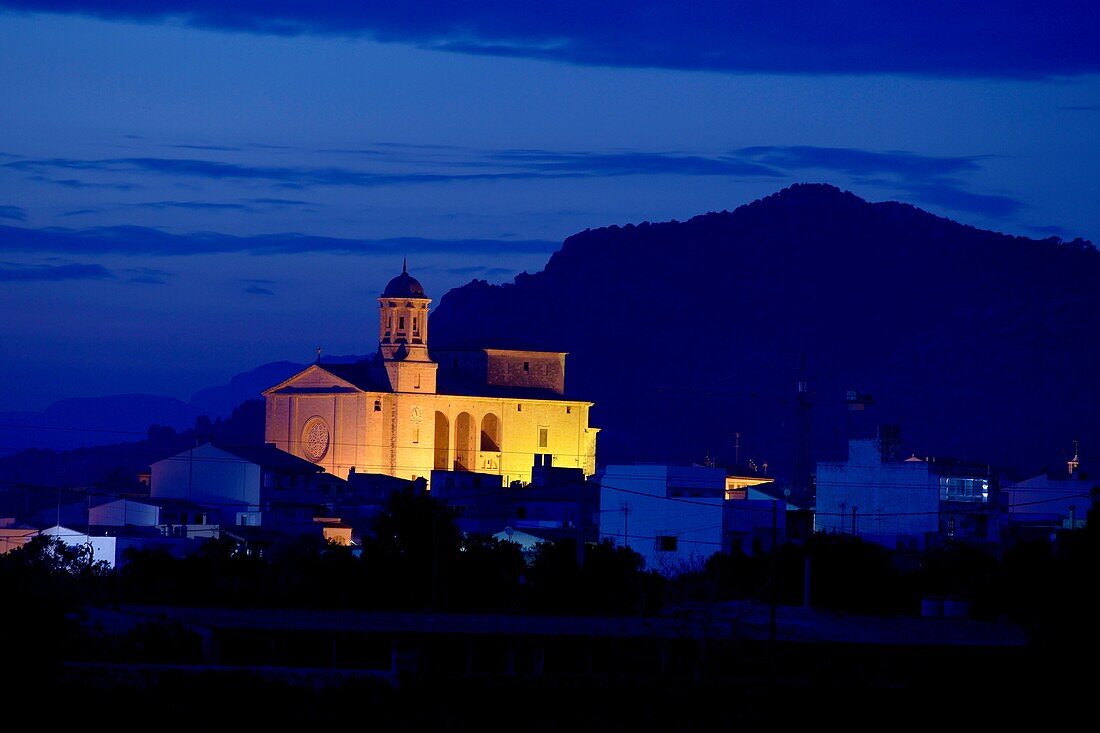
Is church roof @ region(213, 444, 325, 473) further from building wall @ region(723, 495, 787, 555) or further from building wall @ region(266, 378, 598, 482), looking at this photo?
building wall @ region(723, 495, 787, 555)

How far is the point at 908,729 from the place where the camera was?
30.6 meters

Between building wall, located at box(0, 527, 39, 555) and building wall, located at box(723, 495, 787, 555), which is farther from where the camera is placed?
building wall, located at box(0, 527, 39, 555)

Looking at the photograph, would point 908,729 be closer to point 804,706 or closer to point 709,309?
point 804,706

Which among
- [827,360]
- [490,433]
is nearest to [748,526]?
[490,433]

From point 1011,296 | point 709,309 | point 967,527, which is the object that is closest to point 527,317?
point 709,309

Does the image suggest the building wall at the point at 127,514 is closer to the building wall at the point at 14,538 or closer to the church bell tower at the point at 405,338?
the building wall at the point at 14,538

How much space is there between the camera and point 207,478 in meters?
Result: 75.1

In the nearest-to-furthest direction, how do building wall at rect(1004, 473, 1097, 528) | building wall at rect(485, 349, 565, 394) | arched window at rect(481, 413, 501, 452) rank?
building wall at rect(1004, 473, 1097, 528) < arched window at rect(481, 413, 501, 452) < building wall at rect(485, 349, 565, 394)

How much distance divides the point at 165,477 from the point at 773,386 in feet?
353

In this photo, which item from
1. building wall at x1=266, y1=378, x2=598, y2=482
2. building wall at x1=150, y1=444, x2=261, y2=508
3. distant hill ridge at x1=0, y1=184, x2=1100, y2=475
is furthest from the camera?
distant hill ridge at x1=0, y1=184, x2=1100, y2=475

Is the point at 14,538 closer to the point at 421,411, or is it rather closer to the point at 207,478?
the point at 207,478

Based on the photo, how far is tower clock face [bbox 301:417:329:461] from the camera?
9456cm

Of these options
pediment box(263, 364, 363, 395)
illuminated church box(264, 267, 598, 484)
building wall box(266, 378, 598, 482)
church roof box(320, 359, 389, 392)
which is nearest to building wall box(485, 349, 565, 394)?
illuminated church box(264, 267, 598, 484)

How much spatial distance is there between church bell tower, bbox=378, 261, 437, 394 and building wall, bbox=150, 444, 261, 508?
64.4 feet
